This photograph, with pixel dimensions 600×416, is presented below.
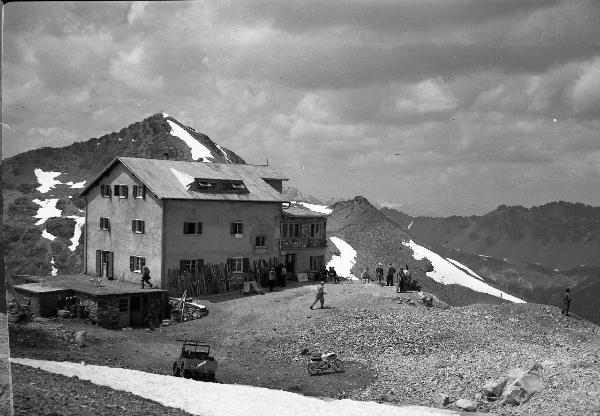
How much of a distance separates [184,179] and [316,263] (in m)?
11.8

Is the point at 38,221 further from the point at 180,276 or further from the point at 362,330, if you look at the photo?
the point at 362,330

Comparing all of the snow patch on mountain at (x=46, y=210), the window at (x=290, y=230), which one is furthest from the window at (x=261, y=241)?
the snow patch on mountain at (x=46, y=210)

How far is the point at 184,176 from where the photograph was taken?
42344mm

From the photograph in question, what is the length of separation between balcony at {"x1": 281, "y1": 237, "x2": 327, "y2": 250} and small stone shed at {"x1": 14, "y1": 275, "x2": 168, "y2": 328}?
10.9 meters

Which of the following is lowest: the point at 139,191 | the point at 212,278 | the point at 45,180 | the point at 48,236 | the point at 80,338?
the point at 80,338

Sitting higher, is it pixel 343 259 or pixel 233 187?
pixel 233 187

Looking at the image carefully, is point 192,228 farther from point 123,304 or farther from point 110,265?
point 123,304

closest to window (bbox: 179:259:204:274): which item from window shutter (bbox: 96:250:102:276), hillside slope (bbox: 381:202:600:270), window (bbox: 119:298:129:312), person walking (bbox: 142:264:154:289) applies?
person walking (bbox: 142:264:154:289)

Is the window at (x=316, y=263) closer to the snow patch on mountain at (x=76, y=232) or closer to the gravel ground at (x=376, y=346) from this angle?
the gravel ground at (x=376, y=346)

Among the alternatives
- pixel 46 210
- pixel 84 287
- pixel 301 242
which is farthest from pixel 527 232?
pixel 84 287

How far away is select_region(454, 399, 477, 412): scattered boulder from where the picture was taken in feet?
65.8

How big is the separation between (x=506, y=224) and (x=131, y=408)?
479ft

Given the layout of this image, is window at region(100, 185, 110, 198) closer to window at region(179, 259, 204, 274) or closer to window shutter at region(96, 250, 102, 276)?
window shutter at region(96, 250, 102, 276)

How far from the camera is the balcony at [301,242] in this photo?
149 ft
